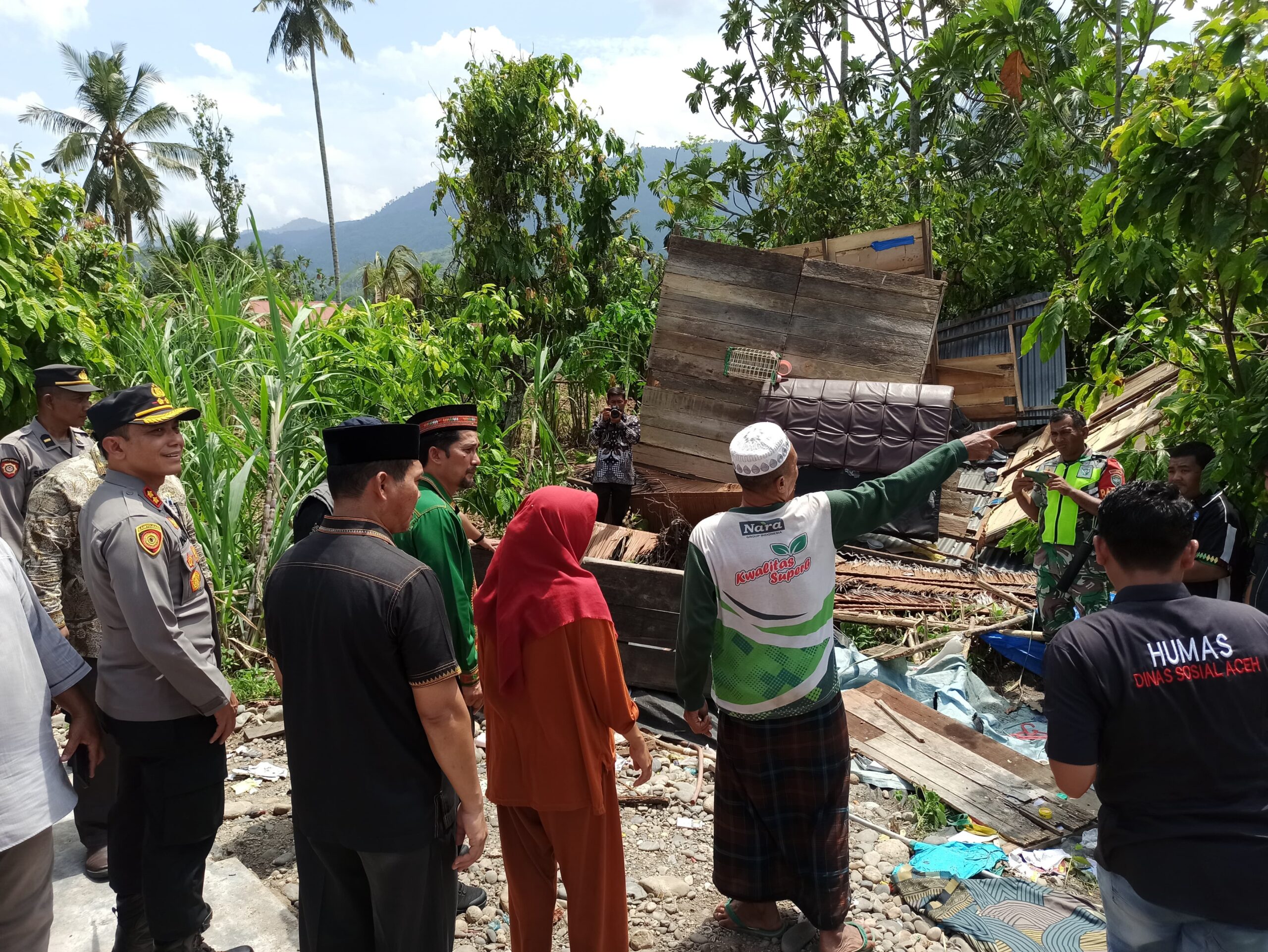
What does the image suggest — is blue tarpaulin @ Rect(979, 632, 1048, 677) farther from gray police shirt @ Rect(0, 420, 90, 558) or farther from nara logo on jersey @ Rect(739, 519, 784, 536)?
gray police shirt @ Rect(0, 420, 90, 558)

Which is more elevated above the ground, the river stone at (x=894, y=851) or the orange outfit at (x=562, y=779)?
the orange outfit at (x=562, y=779)

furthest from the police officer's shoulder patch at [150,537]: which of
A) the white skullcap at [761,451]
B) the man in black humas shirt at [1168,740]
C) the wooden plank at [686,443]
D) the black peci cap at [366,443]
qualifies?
the wooden plank at [686,443]

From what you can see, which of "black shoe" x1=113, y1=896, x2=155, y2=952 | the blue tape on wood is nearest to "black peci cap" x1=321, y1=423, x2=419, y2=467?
"black shoe" x1=113, y1=896, x2=155, y2=952

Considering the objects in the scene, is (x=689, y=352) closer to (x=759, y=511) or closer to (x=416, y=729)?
(x=759, y=511)

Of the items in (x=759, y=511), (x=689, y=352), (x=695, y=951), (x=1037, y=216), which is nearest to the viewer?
(x=759, y=511)

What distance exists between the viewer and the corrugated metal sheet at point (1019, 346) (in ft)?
40.4

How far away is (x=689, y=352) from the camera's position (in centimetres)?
959

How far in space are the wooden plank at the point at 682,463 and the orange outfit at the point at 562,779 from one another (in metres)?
6.60

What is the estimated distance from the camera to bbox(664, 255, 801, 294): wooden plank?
30.9 ft

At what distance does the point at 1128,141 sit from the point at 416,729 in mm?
3886

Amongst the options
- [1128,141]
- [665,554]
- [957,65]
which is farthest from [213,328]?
[957,65]

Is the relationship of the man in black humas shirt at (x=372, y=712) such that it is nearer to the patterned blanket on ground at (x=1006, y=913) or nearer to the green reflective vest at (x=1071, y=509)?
the patterned blanket on ground at (x=1006, y=913)

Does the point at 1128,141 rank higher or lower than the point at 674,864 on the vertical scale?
higher

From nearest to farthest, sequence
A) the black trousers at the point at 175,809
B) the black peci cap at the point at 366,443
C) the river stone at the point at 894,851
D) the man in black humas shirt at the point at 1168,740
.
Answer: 1. the man in black humas shirt at the point at 1168,740
2. the black peci cap at the point at 366,443
3. the black trousers at the point at 175,809
4. the river stone at the point at 894,851
